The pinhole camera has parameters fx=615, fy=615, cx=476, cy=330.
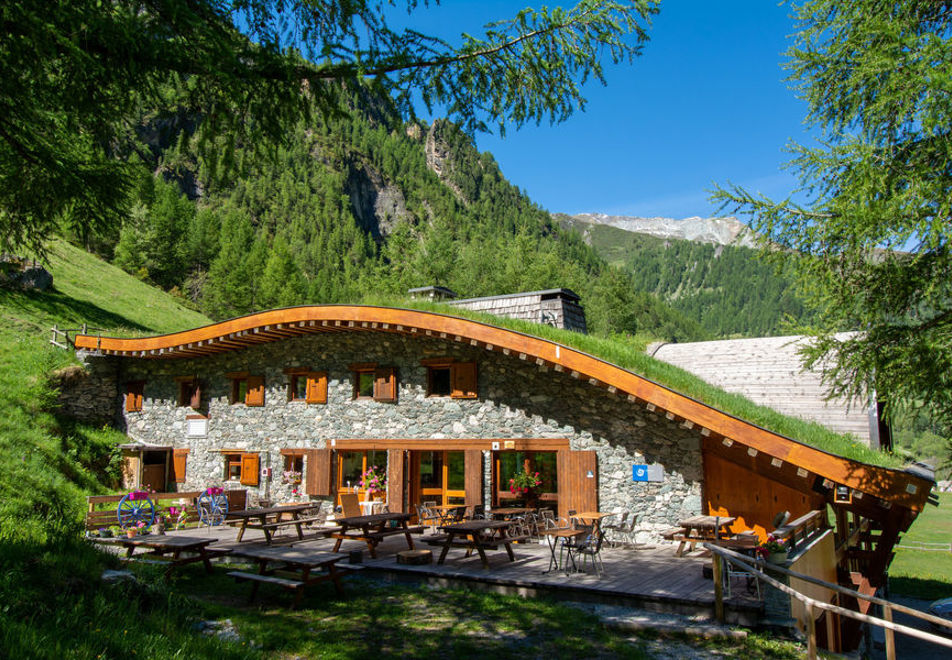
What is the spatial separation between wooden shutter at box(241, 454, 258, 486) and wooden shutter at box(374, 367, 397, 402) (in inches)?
158

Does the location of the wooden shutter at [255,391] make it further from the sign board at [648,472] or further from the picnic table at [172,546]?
the sign board at [648,472]

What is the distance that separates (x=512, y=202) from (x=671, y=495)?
5252 inches

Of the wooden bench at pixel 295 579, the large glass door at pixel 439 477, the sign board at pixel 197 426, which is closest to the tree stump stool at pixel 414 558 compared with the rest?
the wooden bench at pixel 295 579

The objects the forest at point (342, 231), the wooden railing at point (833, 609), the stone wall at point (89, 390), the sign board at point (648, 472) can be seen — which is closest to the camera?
the wooden railing at point (833, 609)

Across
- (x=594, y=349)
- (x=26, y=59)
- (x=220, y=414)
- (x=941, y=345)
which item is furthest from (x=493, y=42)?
(x=220, y=414)

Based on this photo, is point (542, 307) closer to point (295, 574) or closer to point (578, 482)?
point (578, 482)

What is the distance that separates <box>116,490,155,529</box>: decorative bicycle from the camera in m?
12.3

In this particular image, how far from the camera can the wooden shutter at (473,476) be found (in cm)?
1295

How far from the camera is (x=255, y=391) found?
52.6ft

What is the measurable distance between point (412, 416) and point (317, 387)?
9.13ft

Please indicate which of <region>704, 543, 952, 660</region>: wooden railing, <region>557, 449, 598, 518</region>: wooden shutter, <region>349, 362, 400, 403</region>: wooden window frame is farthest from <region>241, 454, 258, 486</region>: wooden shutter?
<region>704, 543, 952, 660</region>: wooden railing

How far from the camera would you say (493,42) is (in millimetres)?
4785

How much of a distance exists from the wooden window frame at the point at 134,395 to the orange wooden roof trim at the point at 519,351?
1211 millimetres

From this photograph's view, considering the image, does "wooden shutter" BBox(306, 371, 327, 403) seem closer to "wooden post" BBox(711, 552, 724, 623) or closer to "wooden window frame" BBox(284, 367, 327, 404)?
"wooden window frame" BBox(284, 367, 327, 404)
